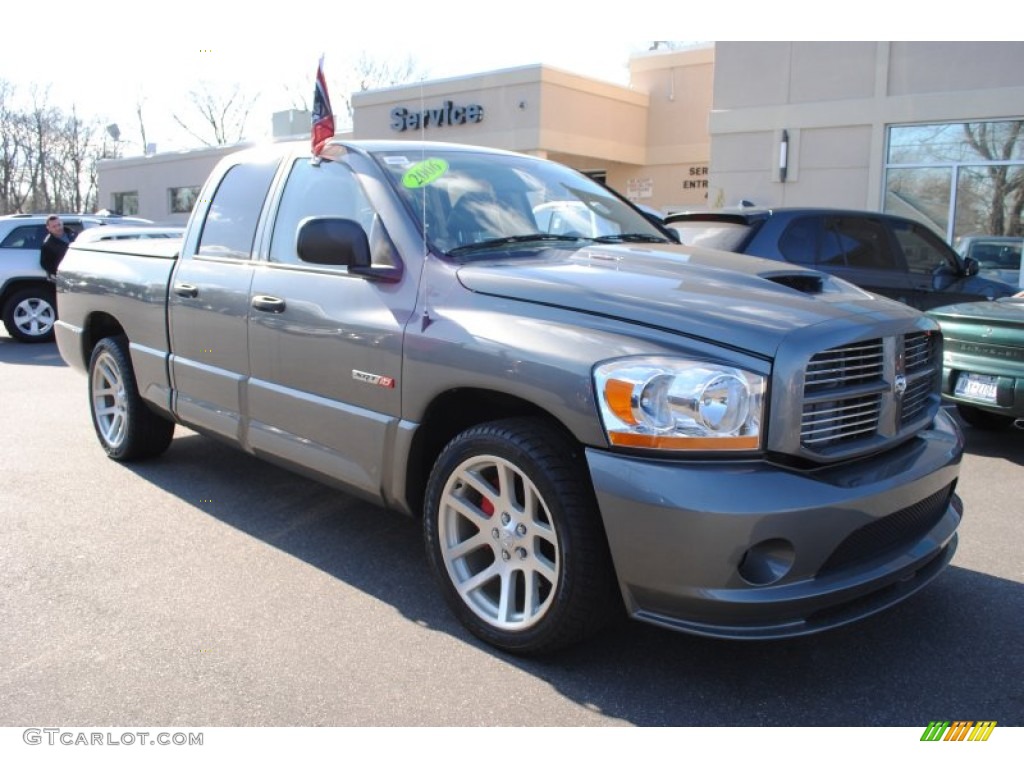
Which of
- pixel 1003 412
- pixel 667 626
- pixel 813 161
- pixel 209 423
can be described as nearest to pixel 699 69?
pixel 813 161

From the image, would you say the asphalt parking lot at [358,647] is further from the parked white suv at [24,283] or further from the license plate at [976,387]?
the parked white suv at [24,283]

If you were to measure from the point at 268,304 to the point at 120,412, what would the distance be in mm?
2198

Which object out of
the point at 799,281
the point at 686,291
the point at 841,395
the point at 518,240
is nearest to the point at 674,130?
the point at 518,240

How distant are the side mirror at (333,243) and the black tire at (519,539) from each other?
887 mm

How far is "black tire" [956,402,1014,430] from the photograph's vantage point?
21.7 feet

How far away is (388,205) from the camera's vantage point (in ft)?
12.1

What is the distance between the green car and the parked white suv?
38.9ft

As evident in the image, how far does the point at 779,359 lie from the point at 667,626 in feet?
2.96

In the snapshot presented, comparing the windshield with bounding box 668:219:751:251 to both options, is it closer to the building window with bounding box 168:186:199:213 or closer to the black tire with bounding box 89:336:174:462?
the black tire with bounding box 89:336:174:462

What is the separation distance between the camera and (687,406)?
2.67 metres

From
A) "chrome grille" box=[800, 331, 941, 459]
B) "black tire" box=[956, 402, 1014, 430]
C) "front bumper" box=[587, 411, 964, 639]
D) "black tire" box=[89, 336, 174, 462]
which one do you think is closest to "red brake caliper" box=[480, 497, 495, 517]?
"front bumper" box=[587, 411, 964, 639]

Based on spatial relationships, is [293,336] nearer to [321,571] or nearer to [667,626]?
[321,571]

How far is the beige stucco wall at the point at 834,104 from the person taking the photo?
12992 millimetres

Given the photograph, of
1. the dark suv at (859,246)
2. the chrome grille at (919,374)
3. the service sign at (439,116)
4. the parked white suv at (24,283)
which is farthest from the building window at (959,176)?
the parked white suv at (24,283)
